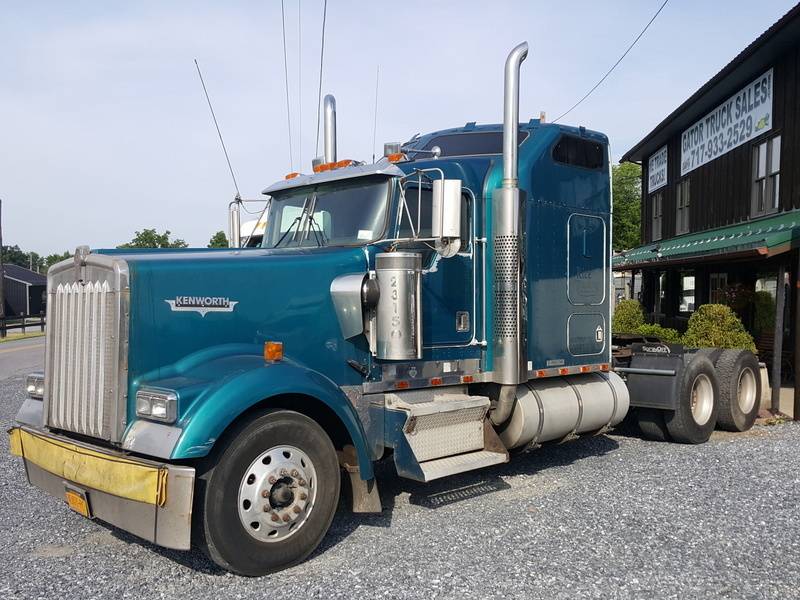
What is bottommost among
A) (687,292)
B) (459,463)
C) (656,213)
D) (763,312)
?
(459,463)

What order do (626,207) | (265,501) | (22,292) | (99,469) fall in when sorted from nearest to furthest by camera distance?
(99,469) → (265,501) → (626,207) → (22,292)

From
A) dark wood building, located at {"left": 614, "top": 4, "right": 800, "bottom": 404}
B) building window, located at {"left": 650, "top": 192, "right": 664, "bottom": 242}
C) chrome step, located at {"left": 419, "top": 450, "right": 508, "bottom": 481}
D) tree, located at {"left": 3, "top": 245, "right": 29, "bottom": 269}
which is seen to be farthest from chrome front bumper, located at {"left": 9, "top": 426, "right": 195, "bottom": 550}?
tree, located at {"left": 3, "top": 245, "right": 29, "bottom": 269}

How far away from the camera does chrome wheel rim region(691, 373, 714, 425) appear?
8641mm

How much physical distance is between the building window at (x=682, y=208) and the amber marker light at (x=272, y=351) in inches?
703

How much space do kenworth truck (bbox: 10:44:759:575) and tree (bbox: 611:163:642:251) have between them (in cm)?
4696

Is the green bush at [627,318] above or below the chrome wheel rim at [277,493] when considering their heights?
above

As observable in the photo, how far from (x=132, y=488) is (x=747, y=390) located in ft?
25.7

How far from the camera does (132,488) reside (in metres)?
4.15

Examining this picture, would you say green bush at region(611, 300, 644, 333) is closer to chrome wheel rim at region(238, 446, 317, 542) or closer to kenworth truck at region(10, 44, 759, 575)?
kenworth truck at region(10, 44, 759, 575)

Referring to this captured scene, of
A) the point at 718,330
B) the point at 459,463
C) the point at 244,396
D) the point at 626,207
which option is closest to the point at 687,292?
the point at 718,330

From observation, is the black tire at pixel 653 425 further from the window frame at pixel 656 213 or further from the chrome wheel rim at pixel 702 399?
the window frame at pixel 656 213

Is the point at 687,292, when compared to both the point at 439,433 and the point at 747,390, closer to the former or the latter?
the point at 747,390

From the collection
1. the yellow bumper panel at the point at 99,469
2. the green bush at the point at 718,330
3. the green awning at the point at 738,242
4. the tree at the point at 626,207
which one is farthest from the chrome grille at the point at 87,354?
the tree at the point at 626,207

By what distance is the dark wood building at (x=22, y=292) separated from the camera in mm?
56906
